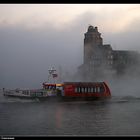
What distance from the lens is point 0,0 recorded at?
95.1 inches

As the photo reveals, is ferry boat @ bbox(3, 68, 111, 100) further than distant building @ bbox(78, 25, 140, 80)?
No

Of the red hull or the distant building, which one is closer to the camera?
the red hull

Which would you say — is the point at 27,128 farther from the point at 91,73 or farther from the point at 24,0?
the point at 91,73

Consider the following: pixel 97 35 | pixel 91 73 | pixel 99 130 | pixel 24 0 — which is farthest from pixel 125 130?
pixel 97 35

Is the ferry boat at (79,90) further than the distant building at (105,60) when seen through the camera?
No

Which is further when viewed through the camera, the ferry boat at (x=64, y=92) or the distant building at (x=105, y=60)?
the distant building at (x=105, y=60)

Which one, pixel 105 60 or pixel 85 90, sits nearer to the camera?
pixel 85 90

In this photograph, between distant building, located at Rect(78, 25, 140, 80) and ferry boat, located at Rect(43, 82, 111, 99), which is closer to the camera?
ferry boat, located at Rect(43, 82, 111, 99)

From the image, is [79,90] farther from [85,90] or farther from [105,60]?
[105,60]

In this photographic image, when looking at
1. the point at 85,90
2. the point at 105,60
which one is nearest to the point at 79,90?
the point at 85,90

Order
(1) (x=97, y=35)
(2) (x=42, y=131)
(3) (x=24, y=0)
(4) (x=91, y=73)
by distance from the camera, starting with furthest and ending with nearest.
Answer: (1) (x=97, y=35) → (4) (x=91, y=73) → (2) (x=42, y=131) → (3) (x=24, y=0)

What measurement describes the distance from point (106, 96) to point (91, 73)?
2037 centimetres

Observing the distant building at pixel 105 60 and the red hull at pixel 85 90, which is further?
the distant building at pixel 105 60

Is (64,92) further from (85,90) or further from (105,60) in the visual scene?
(105,60)
